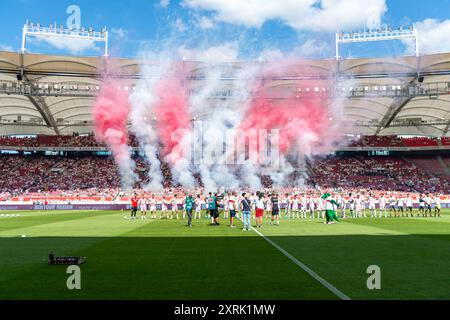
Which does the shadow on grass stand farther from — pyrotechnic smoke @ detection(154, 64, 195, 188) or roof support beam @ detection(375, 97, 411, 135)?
roof support beam @ detection(375, 97, 411, 135)

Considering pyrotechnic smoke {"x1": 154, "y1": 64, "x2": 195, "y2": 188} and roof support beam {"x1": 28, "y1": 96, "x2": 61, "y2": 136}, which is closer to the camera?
pyrotechnic smoke {"x1": 154, "y1": 64, "x2": 195, "y2": 188}

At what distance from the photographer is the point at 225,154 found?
52.0 metres

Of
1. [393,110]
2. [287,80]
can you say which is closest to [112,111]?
[287,80]

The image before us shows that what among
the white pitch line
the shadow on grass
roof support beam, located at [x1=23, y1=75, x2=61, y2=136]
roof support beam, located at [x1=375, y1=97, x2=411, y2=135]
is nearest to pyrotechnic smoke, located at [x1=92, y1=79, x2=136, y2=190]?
roof support beam, located at [x1=23, y1=75, x2=61, y2=136]

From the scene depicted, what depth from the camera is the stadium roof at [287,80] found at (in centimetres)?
5172

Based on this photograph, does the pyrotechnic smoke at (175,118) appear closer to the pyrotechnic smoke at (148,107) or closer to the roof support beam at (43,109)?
the pyrotechnic smoke at (148,107)

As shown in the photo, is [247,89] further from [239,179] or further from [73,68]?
[73,68]

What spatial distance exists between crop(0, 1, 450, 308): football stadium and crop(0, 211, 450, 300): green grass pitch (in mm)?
197

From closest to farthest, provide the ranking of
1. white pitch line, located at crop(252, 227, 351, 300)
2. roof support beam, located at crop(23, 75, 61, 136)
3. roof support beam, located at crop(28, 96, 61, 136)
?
white pitch line, located at crop(252, 227, 351, 300)
roof support beam, located at crop(23, 75, 61, 136)
roof support beam, located at crop(28, 96, 61, 136)

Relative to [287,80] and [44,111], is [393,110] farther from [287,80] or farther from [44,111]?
[44,111]

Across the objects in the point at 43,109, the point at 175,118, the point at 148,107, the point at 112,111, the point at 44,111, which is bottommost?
the point at 175,118

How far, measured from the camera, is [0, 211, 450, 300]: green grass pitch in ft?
25.5

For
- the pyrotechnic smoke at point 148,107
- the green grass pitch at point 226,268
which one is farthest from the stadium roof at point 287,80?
the green grass pitch at point 226,268

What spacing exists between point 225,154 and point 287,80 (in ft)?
39.9
